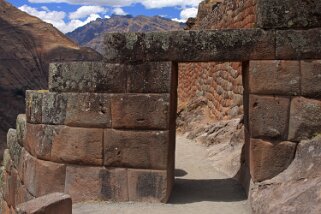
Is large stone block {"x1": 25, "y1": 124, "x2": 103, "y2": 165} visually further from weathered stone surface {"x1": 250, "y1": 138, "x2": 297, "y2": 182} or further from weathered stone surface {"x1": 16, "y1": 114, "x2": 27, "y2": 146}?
weathered stone surface {"x1": 250, "y1": 138, "x2": 297, "y2": 182}

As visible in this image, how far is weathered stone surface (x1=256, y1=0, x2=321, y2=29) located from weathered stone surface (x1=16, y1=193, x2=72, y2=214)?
A: 3612mm

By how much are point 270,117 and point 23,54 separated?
1802 inches

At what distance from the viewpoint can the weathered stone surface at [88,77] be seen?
6.54 m

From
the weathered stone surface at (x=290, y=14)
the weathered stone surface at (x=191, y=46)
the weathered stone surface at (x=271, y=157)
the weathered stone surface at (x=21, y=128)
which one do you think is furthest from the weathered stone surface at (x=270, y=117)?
the weathered stone surface at (x=21, y=128)

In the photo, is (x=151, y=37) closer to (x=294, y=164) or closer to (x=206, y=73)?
(x=294, y=164)

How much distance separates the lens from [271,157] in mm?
6164

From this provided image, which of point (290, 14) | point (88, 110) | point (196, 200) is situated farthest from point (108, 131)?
point (290, 14)

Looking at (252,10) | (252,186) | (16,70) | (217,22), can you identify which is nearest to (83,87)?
(252,186)

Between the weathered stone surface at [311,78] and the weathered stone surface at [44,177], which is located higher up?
the weathered stone surface at [311,78]

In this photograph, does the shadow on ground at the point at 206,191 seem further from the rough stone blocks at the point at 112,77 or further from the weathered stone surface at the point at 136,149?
the rough stone blocks at the point at 112,77

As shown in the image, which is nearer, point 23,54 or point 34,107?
point 34,107

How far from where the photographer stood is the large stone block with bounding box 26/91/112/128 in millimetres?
6562

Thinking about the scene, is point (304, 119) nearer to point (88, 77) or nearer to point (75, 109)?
point (88, 77)

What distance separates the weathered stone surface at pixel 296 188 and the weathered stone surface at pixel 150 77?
1.97 metres
